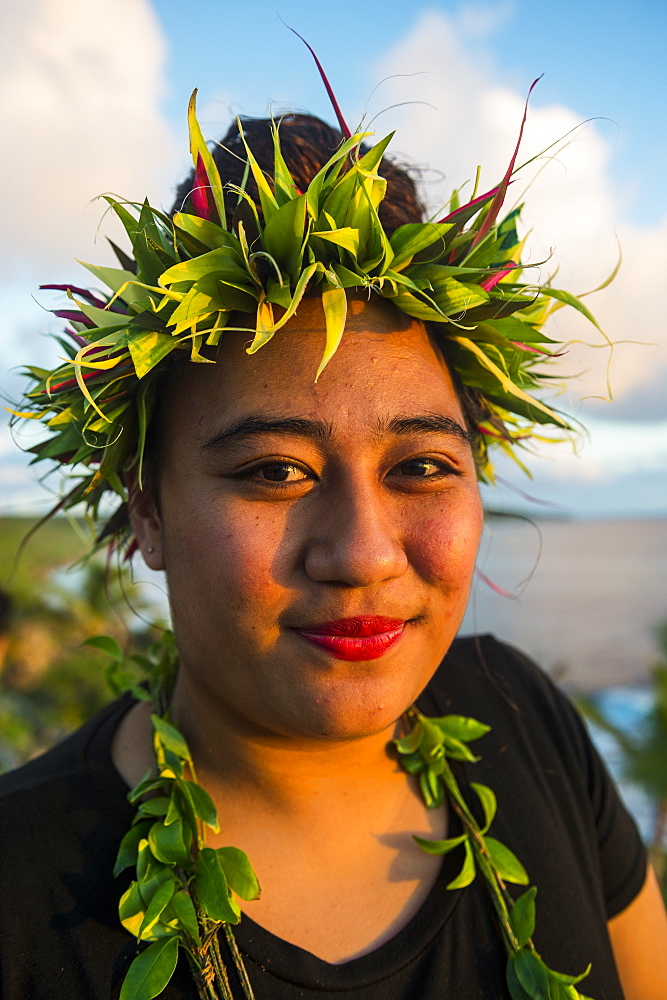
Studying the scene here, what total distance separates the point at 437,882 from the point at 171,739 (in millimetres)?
708

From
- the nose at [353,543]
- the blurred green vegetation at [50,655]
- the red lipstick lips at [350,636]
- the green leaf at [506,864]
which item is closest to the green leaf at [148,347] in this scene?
the nose at [353,543]

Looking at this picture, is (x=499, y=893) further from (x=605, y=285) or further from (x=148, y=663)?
(x=605, y=285)

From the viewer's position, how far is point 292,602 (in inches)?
60.4

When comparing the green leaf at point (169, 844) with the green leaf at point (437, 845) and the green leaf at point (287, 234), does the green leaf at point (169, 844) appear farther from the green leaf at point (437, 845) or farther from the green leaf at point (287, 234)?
the green leaf at point (287, 234)

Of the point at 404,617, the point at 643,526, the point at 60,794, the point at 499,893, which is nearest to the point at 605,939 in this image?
the point at 499,893

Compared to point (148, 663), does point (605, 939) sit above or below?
below

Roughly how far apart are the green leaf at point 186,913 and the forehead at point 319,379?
0.95m

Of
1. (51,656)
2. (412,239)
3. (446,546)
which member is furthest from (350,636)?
(51,656)

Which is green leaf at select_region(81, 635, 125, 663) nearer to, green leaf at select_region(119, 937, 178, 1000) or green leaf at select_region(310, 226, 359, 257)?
green leaf at select_region(119, 937, 178, 1000)

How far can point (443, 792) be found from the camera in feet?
6.63

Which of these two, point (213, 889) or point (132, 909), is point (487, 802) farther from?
point (132, 909)

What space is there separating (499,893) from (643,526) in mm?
126263

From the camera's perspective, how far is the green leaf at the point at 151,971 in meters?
1.42

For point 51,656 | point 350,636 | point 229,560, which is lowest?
point 51,656
